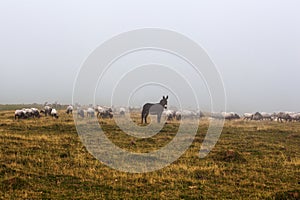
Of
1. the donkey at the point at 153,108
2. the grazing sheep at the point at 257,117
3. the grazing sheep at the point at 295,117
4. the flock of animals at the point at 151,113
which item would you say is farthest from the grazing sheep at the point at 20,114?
the grazing sheep at the point at 295,117

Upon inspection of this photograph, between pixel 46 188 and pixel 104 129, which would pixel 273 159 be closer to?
pixel 46 188

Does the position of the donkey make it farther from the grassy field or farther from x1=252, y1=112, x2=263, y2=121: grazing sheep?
x1=252, y1=112, x2=263, y2=121: grazing sheep

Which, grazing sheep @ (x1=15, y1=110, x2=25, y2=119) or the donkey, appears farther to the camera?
grazing sheep @ (x1=15, y1=110, x2=25, y2=119)

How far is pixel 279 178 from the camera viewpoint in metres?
15.5

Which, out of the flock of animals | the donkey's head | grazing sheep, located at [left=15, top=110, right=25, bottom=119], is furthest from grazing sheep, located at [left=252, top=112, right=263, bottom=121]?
grazing sheep, located at [left=15, top=110, right=25, bottom=119]

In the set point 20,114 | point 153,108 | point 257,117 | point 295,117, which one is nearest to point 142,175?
point 153,108

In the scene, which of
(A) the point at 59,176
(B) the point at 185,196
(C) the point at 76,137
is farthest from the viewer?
(C) the point at 76,137

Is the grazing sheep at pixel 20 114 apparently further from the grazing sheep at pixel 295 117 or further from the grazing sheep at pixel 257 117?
the grazing sheep at pixel 295 117

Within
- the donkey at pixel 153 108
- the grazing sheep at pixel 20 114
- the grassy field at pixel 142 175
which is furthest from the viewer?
the grazing sheep at pixel 20 114

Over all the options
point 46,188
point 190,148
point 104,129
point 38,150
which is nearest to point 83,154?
point 38,150

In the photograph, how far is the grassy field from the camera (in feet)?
41.6

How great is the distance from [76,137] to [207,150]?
10.4m

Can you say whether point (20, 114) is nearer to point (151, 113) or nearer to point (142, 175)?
point (151, 113)

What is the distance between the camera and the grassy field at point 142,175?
12.7 metres
